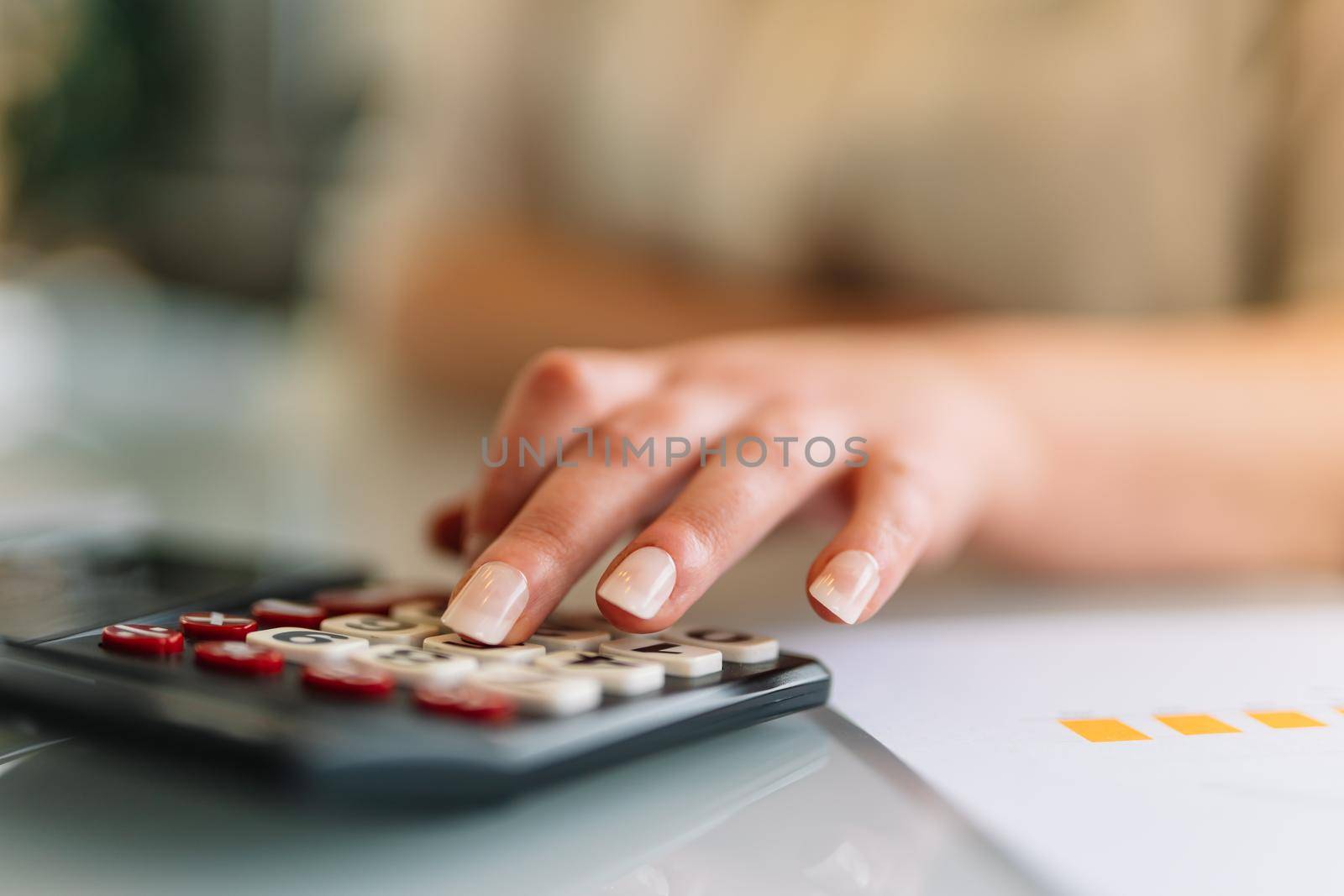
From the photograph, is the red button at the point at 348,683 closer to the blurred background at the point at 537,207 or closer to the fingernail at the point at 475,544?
the fingernail at the point at 475,544

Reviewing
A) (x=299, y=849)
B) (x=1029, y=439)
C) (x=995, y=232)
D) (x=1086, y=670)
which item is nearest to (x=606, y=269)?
(x=995, y=232)

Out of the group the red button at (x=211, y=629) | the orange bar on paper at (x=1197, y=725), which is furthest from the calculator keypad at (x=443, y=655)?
the orange bar on paper at (x=1197, y=725)

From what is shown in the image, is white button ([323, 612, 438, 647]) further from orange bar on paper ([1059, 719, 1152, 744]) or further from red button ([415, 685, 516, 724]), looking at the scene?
orange bar on paper ([1059, 719, 1152, 744])

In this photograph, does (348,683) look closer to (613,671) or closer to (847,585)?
(613,671)

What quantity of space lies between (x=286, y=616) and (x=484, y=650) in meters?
0.07

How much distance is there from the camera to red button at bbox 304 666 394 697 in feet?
0.89

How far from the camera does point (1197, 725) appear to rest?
0.36 metres

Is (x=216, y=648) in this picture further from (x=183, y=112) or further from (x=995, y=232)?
(x=183, y=112)

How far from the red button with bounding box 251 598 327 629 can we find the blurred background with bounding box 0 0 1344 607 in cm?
29

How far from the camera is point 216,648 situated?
30 centimetres

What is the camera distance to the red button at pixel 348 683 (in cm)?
27

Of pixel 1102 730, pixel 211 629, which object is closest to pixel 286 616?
pixel 211 629

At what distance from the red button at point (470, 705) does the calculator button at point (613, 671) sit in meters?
0.03

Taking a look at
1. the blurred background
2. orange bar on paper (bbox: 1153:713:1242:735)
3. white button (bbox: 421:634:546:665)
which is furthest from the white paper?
the blurred background
